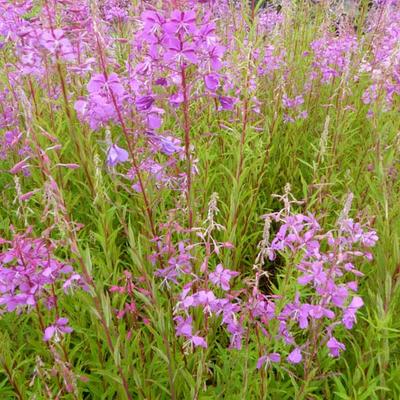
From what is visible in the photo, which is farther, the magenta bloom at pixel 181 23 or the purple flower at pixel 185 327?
the purple flower at pixel 185 327

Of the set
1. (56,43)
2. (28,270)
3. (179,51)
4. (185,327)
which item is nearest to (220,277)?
(185,327)

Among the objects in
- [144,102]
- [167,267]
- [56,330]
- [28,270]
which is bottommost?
[56,330]

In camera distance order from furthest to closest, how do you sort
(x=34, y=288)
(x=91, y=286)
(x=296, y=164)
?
1. (x=296, y=164)
2. (x=34, y=288)
3. (x=91, y=286)

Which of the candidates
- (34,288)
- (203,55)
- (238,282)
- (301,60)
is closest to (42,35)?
(203,55)

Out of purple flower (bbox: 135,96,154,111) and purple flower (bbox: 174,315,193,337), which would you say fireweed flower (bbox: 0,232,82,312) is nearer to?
purple flower (bbox: 174,315,193,337)

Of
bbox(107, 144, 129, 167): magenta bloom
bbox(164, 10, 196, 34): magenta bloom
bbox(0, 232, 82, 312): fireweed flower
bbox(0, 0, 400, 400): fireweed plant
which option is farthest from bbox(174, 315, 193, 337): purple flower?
bbox(164, 10, 196, 34): magenta bloom

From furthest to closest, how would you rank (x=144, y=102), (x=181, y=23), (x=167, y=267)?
(x=167, y=267) < (x=144, y=102) < (x=181, y=23)

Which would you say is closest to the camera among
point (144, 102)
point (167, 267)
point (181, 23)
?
point (181, 23)

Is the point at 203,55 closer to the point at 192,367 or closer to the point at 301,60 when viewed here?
the point at 192,367

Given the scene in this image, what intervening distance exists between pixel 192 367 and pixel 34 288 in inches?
36.5

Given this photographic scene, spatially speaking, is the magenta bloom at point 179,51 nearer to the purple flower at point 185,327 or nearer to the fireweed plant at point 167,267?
the fireweed plant at point 167,267

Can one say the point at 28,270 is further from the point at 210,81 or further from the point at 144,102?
the point at 210,81

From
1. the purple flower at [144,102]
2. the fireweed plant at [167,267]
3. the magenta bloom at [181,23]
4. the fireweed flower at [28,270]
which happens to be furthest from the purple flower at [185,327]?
the magenta bloom at [181,23]

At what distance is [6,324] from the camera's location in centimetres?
265
